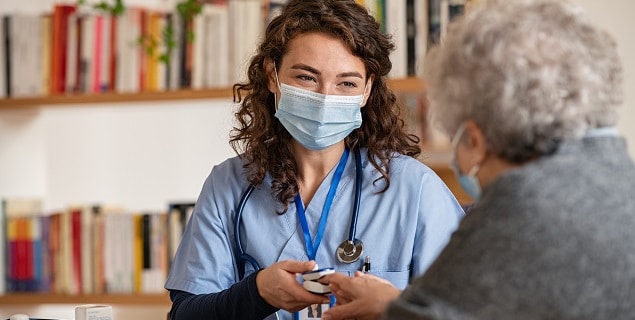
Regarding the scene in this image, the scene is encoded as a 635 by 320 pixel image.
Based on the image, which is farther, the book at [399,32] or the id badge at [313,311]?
the book at [399,32]

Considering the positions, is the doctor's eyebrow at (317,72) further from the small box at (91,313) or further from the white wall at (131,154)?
the white wall at (131,154)

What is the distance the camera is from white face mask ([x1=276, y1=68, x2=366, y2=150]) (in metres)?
1.97

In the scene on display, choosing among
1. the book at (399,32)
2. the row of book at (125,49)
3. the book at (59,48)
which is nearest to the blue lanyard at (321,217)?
the book at (399,32)

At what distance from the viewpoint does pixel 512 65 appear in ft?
3.86

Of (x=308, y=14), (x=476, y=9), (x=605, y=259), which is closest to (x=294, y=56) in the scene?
(x=308, y=14)

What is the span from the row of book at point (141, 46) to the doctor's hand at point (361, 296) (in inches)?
59.4

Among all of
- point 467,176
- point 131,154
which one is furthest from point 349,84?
point 131,154

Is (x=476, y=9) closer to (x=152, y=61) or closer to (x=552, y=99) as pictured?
(x=552, y=99)

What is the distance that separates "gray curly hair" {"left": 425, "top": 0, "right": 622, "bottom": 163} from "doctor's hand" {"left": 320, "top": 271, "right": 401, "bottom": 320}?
1.26 ft

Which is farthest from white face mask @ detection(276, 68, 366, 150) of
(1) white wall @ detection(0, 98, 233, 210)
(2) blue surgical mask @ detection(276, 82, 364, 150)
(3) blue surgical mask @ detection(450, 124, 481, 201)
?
(1) white wall @ detection(0, 98, 233, 210)

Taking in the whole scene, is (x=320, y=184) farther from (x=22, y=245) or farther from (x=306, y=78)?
(x=22, y=245)

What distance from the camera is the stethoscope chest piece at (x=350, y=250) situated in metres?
1.89

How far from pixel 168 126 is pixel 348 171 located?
1.96 metres

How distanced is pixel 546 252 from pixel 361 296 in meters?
0.49
